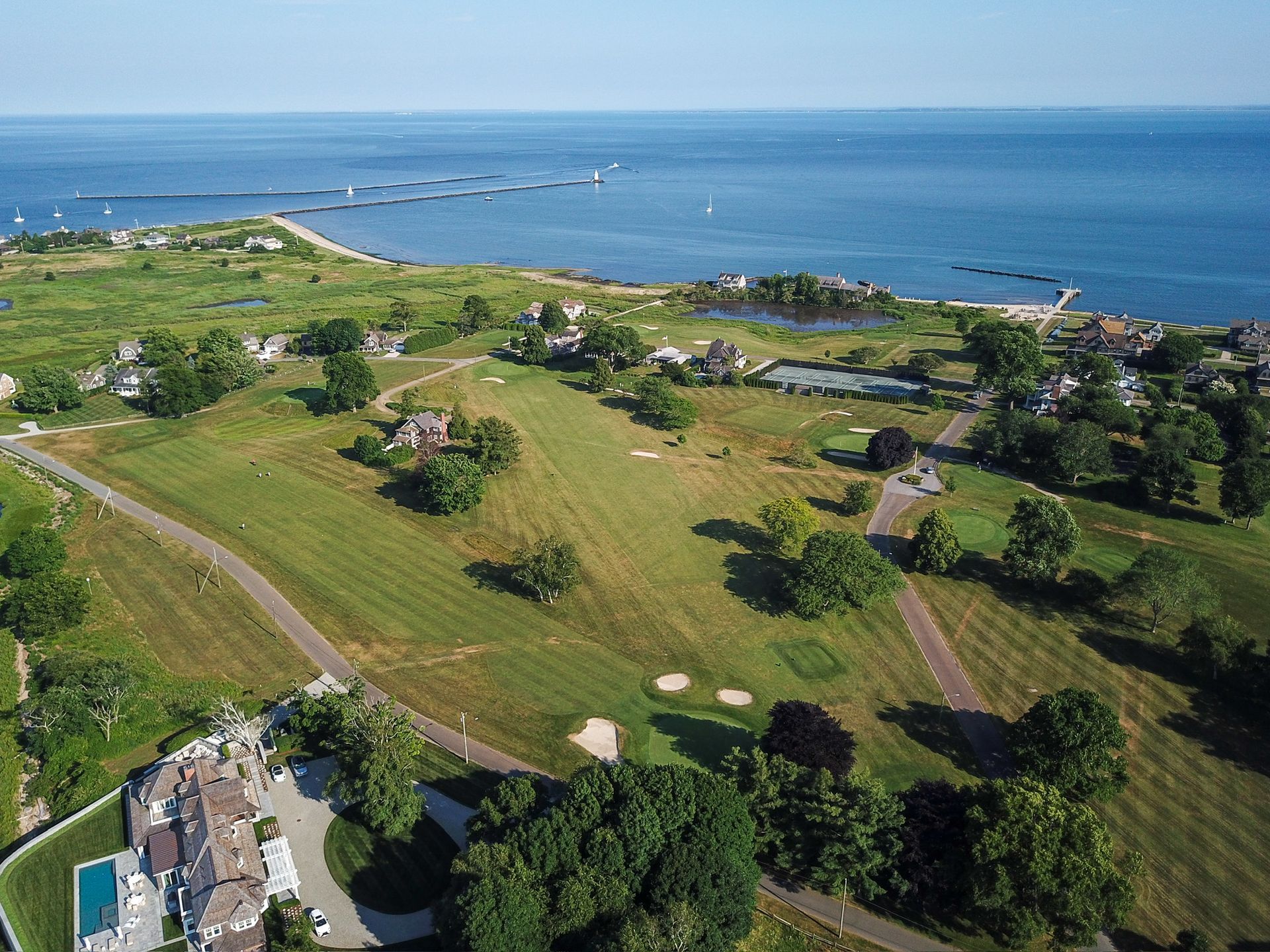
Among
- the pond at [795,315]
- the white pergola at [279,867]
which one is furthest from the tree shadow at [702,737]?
the pond at [795,315]

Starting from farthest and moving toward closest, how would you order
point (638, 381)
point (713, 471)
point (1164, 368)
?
point (1164, 368), point (638, 381), point (713, 471)

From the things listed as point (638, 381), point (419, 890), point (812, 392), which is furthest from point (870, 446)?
point (419, 890)

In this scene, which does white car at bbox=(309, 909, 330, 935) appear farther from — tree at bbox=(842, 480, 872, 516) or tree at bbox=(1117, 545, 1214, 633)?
tree at bbox=(1117, 545, 1214, 633)

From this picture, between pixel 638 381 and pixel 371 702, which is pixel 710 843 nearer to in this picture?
pixel 371 702

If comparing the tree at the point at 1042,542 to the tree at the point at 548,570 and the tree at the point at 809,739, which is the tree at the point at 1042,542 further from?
the tree at the point at 548,570

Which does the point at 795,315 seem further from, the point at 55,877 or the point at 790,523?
the point at 55,877

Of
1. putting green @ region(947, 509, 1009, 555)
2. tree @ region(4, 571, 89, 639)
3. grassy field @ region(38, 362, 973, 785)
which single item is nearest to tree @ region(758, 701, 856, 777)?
grassy field @ region(38, 362, 973, 785)

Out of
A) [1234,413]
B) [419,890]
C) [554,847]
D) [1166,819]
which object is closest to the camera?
[554,847]
